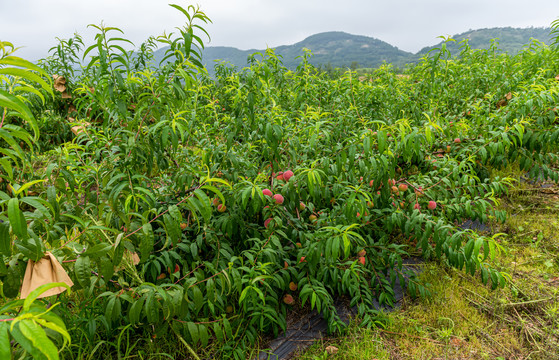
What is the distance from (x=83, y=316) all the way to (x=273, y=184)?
1376 millimetres

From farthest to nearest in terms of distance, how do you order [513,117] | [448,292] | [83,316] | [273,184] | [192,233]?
[513,117]
[448,292]
[192,233]
[273,184]
[83,316]

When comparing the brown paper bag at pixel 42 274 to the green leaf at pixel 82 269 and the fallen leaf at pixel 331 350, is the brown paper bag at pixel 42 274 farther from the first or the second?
the fallen leaf at pixel 331 350

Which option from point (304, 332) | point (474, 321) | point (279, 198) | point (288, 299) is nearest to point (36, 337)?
point (279, 198)

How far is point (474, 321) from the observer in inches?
80.4

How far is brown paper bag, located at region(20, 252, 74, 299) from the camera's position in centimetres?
99

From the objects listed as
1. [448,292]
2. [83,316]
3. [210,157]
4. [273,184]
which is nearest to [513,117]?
[448,292]

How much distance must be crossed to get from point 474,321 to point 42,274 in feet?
Answer: 8.12

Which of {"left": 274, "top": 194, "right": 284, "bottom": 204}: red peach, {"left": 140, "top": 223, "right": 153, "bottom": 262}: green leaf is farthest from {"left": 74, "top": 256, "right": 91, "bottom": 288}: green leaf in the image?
{"left": 274, "top": 194, "right": 284, "bottom": 204}: red peach

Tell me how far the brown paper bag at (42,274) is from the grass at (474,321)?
4.67ft

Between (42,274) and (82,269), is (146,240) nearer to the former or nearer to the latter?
(82,269)

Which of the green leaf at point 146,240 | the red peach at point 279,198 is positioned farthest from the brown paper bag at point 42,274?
the red peach at point 279,198

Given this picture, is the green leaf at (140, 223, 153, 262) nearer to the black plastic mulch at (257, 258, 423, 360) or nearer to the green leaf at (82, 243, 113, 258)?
the green leaf at (82, 243, 113, 258)

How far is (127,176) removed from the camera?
1.55 meters

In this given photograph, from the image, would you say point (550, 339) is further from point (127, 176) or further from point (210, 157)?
point (127, 176)
